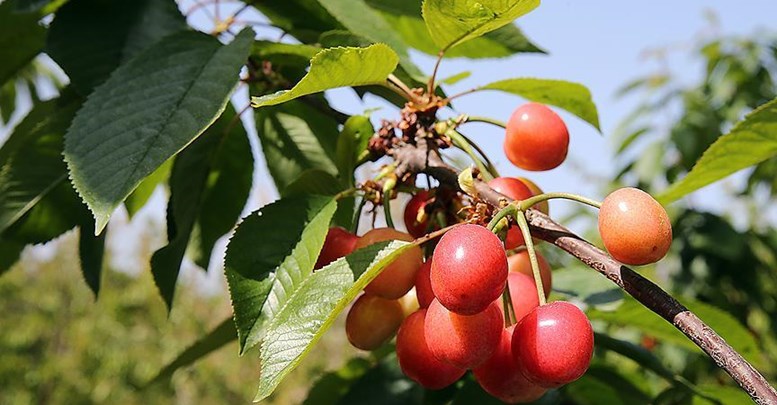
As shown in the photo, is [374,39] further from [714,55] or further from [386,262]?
[714,55]

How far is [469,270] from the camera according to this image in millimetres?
595

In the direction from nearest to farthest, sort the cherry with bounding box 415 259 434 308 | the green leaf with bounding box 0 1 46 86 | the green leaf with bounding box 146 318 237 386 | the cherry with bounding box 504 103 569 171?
the cherry with bounding box 415 259 434 308, the cherry with bounding box 504 103 569 171, the green leaf with bounding box 146 318 237 386, the green leaf with bounding box 0 1 46 86

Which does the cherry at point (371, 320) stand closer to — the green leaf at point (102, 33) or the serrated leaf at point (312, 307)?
the serrated leaf at point (312, 307)

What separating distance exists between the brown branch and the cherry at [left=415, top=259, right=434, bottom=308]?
0.09m

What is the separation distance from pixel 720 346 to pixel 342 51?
42 centimetres

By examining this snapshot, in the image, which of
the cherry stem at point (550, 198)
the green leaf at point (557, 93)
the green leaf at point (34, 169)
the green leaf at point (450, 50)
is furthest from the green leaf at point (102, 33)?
the cherry stem at point (550, 198)

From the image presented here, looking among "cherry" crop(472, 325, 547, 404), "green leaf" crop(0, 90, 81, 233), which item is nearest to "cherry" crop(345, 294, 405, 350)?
"cherry" crop(472, 325, 547, 404)

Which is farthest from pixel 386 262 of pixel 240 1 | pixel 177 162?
pixel 240 1

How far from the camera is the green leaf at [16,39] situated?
117 centimetres

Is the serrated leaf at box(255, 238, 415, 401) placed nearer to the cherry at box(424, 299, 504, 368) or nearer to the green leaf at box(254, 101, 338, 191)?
the cherry at box(424, 299, 504, 368)

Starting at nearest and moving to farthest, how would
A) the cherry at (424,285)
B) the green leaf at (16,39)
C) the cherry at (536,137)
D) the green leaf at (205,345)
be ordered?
the cherry at (424,285) → the cherry at (536,137) → the green leaf at (205,345) → the green leaf at (16,39)

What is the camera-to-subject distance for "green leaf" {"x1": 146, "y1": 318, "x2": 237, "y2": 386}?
1065mm

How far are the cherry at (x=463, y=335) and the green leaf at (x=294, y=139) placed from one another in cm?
59

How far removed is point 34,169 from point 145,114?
1.16ft
